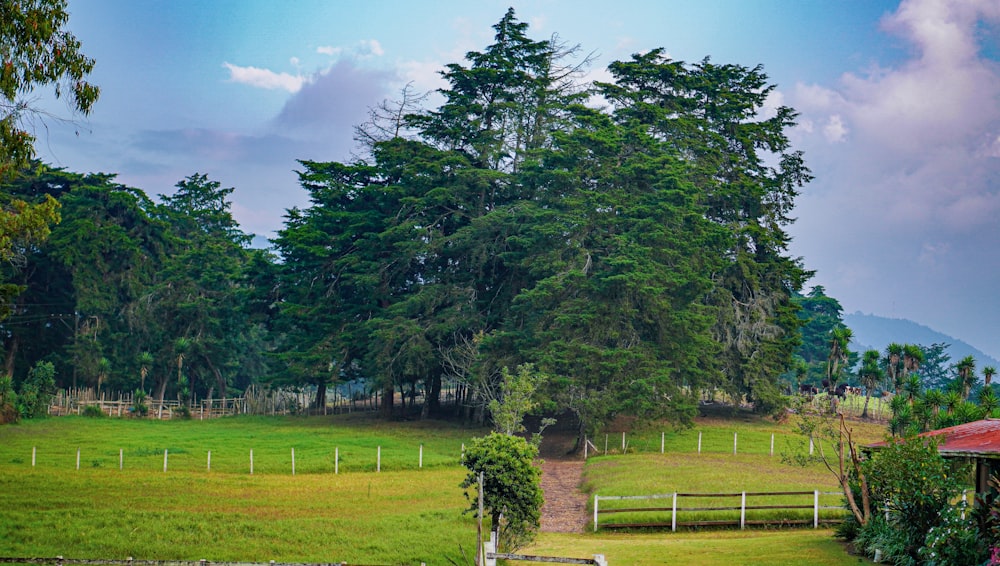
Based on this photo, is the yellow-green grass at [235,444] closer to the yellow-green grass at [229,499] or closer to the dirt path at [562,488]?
the yellow-green grass at [229,499]

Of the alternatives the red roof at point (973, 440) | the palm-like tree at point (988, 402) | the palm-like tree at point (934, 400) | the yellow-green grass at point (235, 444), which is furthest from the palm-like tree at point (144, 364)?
the red roof at point (973, 440)

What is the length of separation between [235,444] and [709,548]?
30.4 metres

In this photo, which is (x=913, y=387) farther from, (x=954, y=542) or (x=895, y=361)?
(x=954, y=542)

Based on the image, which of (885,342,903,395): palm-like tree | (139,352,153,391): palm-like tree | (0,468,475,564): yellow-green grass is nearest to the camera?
(0,468,475,564): yellow-green grass

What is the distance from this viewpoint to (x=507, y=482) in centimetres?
2170

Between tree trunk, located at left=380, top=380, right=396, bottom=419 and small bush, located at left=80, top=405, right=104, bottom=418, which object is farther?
small bush, located at left=80, top=405, right=104, bottom=418

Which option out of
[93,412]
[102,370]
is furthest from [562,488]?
[102,370]

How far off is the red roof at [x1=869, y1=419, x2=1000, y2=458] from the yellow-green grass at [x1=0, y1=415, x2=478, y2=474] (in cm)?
2418

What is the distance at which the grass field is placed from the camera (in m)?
22.2

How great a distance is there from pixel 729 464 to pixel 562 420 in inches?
817

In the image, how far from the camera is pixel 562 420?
203 ft

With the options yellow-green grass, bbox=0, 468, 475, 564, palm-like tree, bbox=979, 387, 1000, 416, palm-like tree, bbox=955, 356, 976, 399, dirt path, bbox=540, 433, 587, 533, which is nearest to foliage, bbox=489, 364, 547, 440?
dirt path, bbox=540, 433, 587, 533

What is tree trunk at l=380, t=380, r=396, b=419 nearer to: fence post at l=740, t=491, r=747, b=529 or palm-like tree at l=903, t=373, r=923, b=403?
palm-like tree at l=903, t=373, r=923, b=403

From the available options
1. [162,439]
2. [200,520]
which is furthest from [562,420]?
[200,520]
